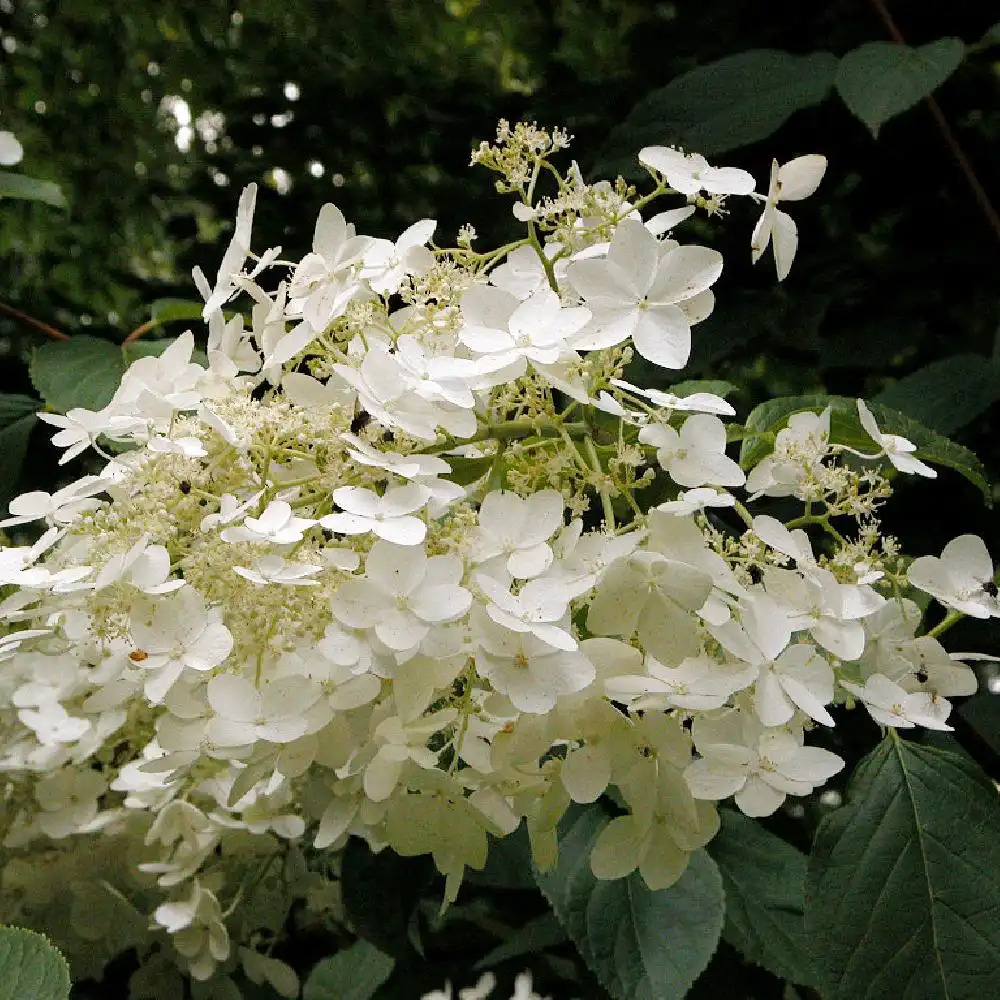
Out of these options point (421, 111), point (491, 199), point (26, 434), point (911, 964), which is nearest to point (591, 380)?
point (911, 964)

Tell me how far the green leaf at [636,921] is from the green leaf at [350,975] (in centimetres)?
51

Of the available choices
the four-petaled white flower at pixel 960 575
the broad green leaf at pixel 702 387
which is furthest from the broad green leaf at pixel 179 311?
the four-petaled white flower at pixel 960 575

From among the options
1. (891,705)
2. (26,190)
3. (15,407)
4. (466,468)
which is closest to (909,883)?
(891,705)

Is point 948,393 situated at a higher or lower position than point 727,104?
lower

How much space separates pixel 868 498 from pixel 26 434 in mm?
852

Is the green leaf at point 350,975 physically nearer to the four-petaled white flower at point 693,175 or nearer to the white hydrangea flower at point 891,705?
the white hydrangea flower at point 891,705

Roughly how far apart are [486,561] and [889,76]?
90 cm

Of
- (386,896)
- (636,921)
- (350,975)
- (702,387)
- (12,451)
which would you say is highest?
(702,387)

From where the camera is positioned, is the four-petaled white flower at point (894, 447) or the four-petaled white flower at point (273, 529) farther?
the four-petaled white flower at point (894, 447)

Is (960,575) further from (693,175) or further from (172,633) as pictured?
(172,633)

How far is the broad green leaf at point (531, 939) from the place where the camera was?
1235mm

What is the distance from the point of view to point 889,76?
1236 mm

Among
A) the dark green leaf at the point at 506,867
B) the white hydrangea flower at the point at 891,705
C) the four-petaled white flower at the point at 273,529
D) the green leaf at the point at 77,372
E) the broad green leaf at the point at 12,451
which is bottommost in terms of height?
the dark green leaf at the point at 506,867

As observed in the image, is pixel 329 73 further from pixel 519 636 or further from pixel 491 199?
pixel 519 636
